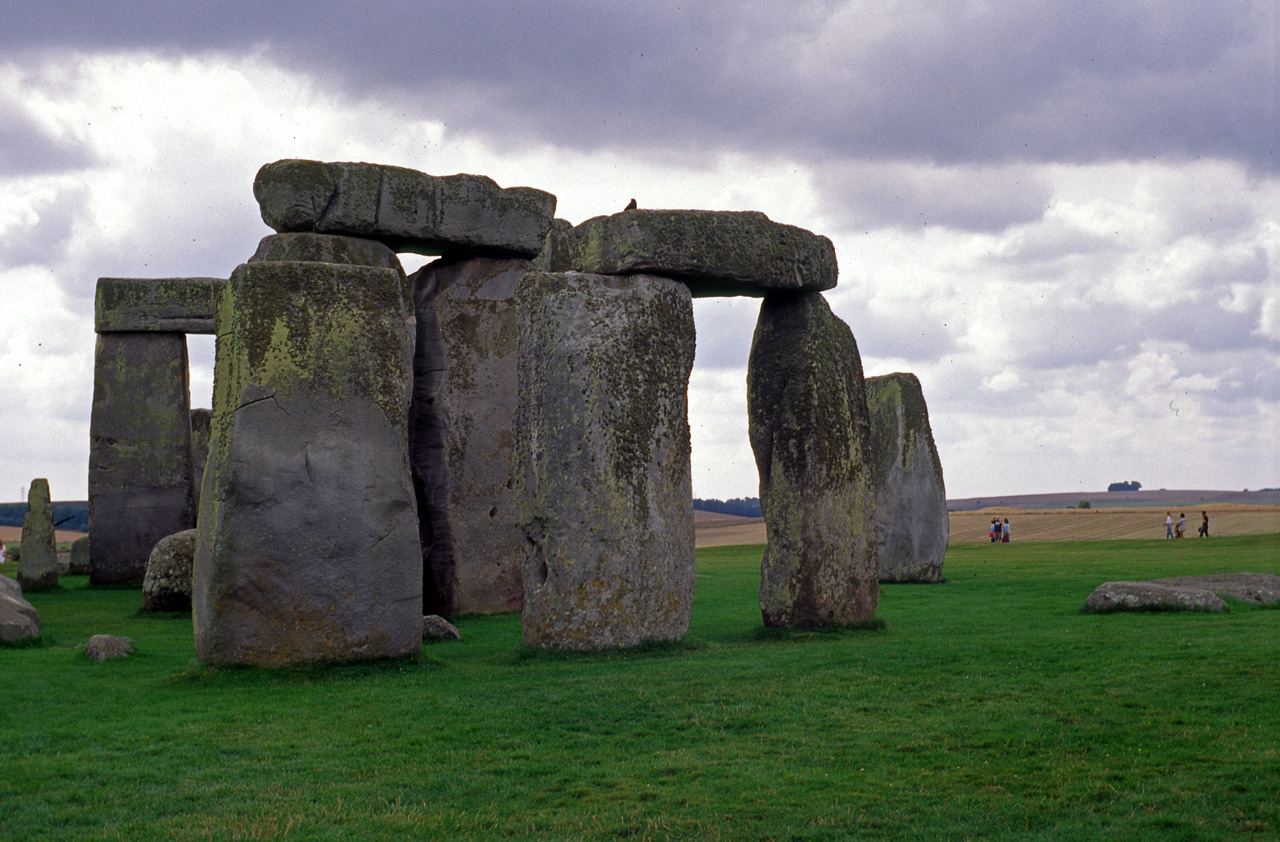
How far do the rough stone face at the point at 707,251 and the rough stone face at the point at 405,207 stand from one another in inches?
167

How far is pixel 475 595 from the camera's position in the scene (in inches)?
626

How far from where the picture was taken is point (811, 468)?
11.9 m

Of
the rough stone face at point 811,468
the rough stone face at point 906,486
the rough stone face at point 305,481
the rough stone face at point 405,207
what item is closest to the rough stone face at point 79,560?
the rough stone face at point 405,207

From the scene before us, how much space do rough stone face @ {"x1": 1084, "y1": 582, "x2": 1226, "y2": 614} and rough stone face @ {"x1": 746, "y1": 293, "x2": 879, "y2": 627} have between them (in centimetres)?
251

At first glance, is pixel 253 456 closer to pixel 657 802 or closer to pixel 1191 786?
pixel 657 802

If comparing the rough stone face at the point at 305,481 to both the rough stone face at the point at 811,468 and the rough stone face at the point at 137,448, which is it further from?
the rough stone face at the point at 137,448

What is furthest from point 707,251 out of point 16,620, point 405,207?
point 16,620

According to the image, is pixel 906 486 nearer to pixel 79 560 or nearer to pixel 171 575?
pixel 171 575

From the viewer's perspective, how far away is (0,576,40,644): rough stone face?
40.1 ft

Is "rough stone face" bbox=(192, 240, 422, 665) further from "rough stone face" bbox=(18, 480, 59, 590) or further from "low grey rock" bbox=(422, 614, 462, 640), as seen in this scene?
"rough stone face" bbox=(18, 480, 59, 590)

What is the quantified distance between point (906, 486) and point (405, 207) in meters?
9.29

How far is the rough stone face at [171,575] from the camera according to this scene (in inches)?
606

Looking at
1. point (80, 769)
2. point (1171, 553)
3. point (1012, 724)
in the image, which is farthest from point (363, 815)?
point (1171, 553)

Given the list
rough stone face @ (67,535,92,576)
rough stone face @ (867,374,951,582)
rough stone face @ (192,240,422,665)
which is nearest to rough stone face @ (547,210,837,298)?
rough stone face @ (192,240,422,665)
